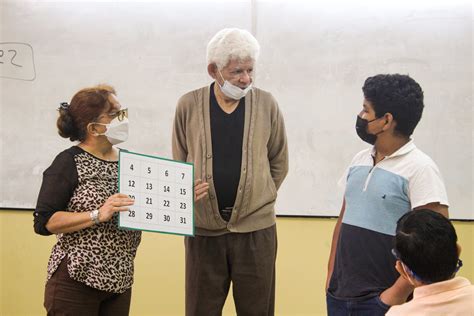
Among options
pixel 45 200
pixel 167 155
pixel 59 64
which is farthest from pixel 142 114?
pixel 45 200

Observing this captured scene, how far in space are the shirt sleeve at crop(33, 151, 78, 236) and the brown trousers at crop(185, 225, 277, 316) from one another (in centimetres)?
57

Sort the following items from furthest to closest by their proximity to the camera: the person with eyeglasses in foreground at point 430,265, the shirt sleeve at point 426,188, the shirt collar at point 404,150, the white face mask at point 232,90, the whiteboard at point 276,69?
the whiteboard at point 276,69, the white face mask at point 232,90, the shirt collar at point 404,150, the shirt sleeve at point 426,188, the person with eyeglasses in foreground at point 430,265

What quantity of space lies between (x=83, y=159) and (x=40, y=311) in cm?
199

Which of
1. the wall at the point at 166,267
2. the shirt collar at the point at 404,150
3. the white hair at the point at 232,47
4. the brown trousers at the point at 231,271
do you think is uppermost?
the white hair at the point at 232,47

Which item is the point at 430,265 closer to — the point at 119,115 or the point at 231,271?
the point at 231,271

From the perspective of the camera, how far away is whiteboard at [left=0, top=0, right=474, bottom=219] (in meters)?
3.65

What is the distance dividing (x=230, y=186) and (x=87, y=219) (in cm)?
60

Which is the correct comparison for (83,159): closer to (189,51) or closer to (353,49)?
(189,51)

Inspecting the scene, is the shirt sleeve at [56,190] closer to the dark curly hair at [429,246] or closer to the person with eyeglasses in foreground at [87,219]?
the person with eyeglasses in foreground at [87,219]

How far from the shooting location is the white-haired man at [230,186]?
240 cm

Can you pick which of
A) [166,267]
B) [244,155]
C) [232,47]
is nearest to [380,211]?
[244,155]

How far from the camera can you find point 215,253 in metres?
2.42

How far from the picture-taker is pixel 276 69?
367 centimetres

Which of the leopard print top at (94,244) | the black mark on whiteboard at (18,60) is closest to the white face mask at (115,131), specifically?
the leopard print top at (94,244)
